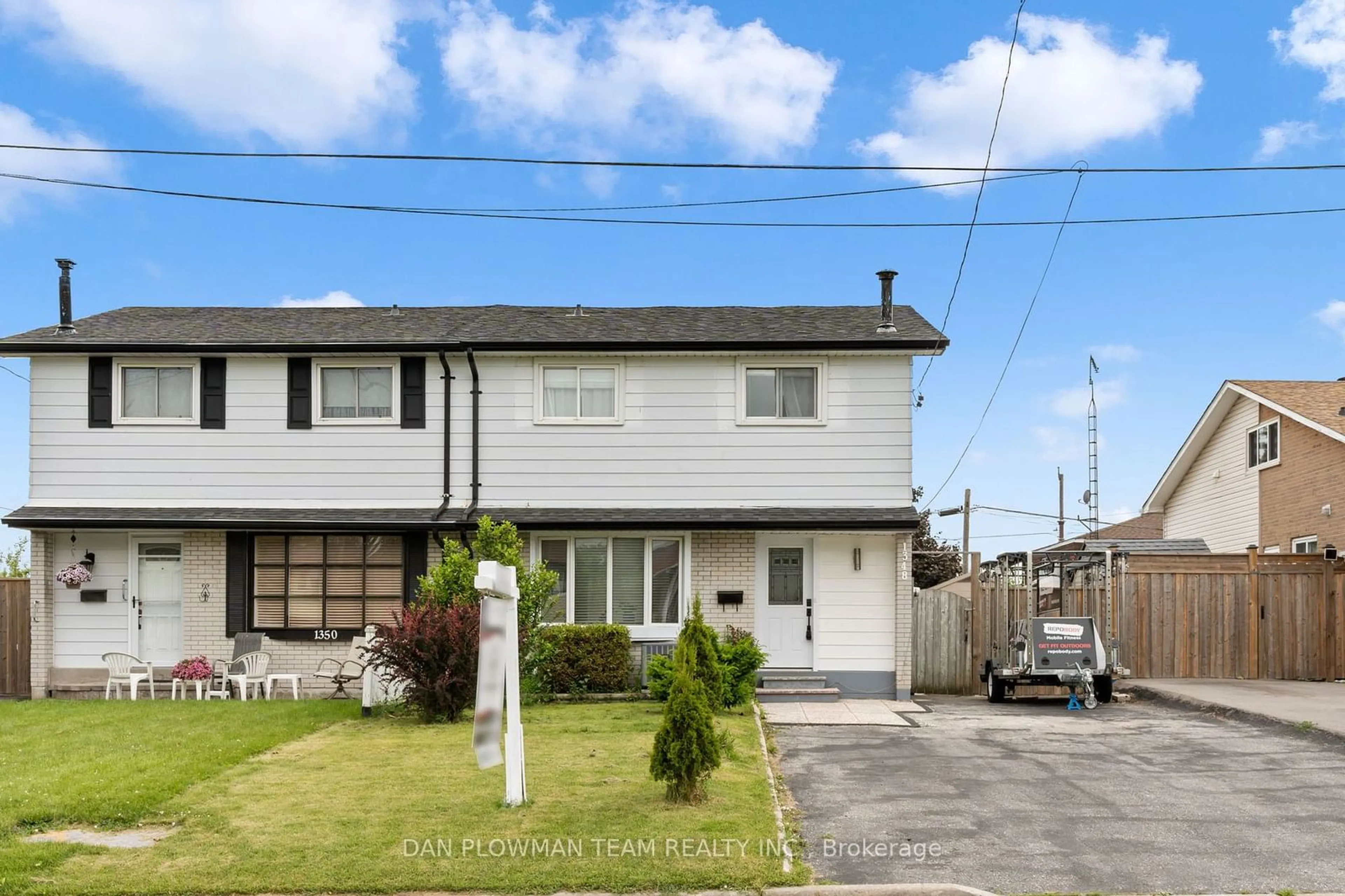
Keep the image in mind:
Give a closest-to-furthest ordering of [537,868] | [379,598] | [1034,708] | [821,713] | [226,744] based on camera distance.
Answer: [537,868] → [226,744] → [821,713] → [1034,708] → [379,598]

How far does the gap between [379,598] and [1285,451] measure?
60.7 ft

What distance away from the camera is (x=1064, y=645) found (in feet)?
57.6

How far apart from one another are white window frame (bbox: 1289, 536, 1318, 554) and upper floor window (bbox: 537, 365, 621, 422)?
14.2 meters

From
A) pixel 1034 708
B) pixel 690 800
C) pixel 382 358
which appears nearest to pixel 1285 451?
pixel 1034 708

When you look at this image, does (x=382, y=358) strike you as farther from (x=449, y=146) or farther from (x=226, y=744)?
(x=226, y=744)

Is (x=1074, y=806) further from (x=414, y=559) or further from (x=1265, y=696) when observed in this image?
(x=414, y=559)

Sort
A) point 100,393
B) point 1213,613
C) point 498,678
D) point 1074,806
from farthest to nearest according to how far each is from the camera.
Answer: point 1213,613 → point 100,393 → point 1074,806 → point 498,678

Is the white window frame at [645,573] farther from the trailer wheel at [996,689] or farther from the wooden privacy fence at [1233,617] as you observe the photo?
the wooden privacy fence at [1233,617]

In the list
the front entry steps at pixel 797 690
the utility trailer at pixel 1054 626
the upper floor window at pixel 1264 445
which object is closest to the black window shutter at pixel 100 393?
the front entry steps at pixel 797 690

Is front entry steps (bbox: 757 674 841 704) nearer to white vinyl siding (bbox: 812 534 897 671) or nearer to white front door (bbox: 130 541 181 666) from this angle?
white vinyl siding (bbox: 812 534 897 671)

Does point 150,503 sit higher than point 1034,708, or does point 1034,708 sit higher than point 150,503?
point 150,503

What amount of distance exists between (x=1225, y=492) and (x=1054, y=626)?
45.3 feet

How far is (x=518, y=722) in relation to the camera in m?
8.80

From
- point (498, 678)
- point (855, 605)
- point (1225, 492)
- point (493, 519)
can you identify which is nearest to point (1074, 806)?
point (498, 678)
